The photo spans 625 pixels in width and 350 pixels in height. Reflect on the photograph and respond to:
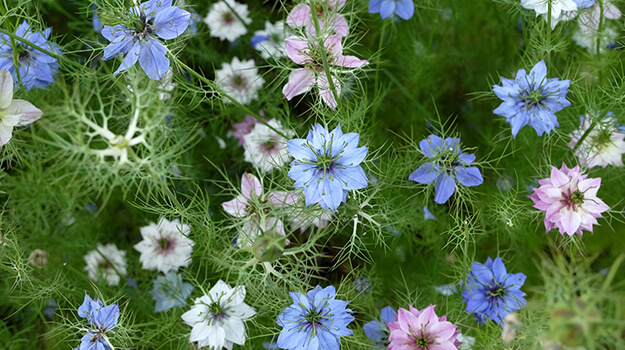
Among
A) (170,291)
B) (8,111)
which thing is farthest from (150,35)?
(170,291)

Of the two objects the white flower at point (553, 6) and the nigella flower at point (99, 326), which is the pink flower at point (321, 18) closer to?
the white flower at point (553, 6)

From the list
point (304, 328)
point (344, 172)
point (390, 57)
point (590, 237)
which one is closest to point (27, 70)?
point (344, 172)

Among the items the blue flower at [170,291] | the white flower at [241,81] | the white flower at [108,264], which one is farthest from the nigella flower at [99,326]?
the white flower at [241,81]

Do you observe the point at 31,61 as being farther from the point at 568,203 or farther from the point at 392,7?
the point at 568,203

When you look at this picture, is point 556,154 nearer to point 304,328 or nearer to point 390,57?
point 390,57

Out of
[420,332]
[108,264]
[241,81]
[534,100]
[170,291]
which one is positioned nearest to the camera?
[420,332]
